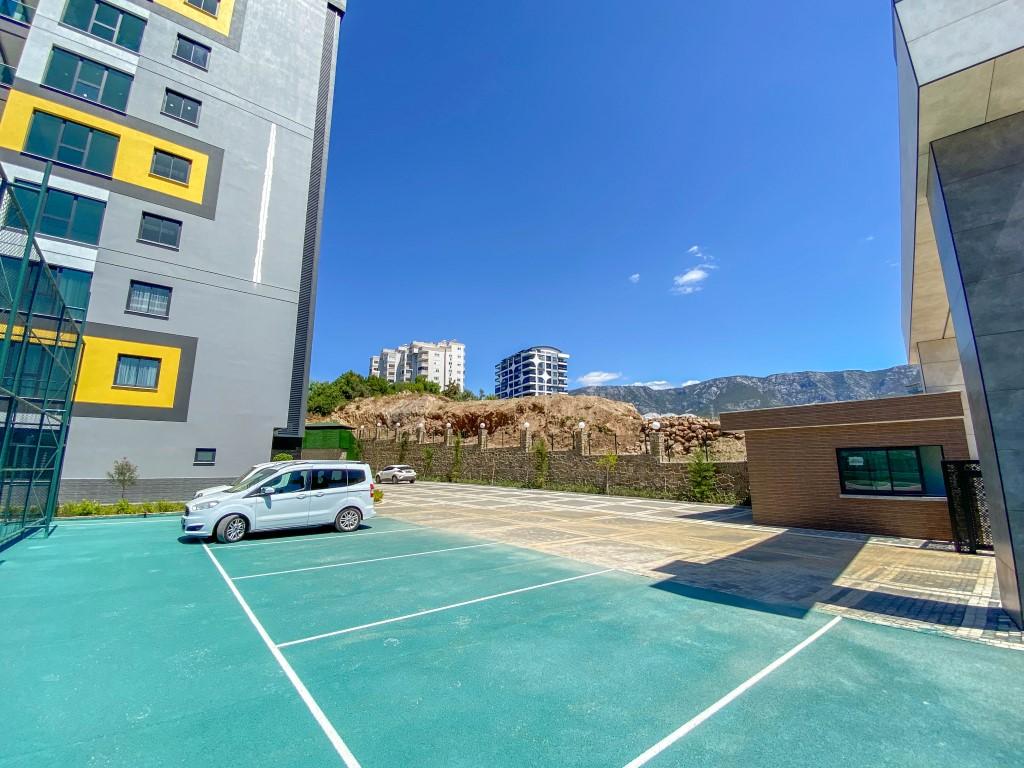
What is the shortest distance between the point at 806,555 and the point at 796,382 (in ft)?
494


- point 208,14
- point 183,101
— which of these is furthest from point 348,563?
point 208,14

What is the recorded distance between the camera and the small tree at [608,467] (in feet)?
78.2

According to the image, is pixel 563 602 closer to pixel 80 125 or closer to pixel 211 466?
pixel 211 466

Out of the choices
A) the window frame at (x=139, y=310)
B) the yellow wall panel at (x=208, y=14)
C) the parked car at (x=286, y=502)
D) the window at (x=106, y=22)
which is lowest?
the parked car at (x=286, y=502)

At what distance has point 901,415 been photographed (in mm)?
10898

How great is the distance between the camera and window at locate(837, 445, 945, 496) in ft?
35.2

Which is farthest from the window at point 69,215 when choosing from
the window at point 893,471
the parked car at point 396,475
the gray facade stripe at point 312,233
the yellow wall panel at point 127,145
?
the window at point 893,471

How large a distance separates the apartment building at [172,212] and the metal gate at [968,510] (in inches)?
839

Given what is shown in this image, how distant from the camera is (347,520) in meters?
11.5

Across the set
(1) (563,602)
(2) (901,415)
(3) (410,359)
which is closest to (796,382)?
(3) (410,359)

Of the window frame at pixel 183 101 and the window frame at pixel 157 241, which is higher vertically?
the window frame at pixel 183 101

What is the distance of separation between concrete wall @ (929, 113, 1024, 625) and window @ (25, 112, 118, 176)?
2405 centimetres

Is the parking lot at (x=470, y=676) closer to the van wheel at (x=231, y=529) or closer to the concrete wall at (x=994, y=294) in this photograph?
the concrete wall at (x=994, y=294)

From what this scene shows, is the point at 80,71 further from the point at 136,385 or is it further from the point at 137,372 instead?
the point at 136,385
